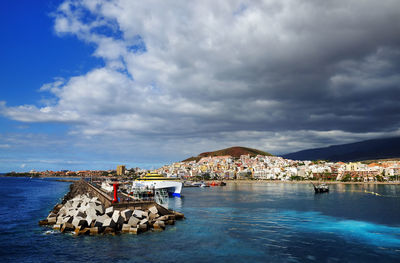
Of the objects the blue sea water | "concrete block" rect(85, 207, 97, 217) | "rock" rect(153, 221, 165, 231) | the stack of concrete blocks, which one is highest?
"concrete block" rect(85, 207, 97, 217)

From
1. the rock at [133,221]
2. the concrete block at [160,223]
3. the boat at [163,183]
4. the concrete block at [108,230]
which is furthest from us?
the boat at [163,183]

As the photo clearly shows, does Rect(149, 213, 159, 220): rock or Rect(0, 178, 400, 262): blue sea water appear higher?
Rect(149, 213, 159, 220): rock

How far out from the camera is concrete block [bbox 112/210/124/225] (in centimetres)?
2295

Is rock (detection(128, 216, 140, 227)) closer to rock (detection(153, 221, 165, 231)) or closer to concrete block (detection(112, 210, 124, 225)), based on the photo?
concrete block (detection(112, 210, 124, 225))

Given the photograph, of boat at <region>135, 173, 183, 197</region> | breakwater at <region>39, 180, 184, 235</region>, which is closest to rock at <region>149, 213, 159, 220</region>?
breakwater at <region>39, 180, 184, 235</region>

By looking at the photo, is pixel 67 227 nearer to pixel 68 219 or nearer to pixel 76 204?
pixel 68 219

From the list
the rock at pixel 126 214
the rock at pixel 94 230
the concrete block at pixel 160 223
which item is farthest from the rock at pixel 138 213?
the rock at pixel 94 230

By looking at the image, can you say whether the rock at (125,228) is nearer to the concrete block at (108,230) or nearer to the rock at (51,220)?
the concrete block at (108,230)

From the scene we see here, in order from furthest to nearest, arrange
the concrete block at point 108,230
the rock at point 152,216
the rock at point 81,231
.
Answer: the rock at point 152,216 < the concrete block at point 108,230 < the rock at point 81,231

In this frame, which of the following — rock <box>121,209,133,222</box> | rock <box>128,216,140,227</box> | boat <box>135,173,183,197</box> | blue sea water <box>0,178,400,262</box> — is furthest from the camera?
boat <box>135,173,183,197</box>

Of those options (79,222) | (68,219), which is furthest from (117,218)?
(68,219)

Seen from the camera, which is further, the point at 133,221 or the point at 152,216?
the point at 152,216

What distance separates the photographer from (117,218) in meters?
23.1

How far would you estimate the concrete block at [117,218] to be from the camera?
23.0m
